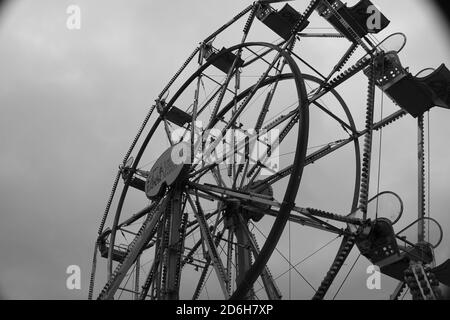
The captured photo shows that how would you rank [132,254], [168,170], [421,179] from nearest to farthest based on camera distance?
[421,179] → [132,254] → [168,170]

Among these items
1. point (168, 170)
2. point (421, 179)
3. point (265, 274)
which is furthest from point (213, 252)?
point (421, 179)

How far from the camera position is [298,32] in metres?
14.1

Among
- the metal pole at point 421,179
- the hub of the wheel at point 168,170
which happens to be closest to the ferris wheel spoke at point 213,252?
the hub of the wheel at point 168,170

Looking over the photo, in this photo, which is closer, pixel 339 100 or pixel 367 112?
pixel 367 112

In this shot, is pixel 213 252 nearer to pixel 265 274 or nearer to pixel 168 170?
pixel 265 274

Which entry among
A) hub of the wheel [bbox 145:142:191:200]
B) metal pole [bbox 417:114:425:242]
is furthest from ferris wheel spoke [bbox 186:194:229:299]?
metal pole [bbox 417:114:425:242]

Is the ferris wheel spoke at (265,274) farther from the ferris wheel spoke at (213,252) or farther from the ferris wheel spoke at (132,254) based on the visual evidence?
the ferris wheel spoke at (132,254)

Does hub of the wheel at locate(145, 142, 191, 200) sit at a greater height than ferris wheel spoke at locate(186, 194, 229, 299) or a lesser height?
greater

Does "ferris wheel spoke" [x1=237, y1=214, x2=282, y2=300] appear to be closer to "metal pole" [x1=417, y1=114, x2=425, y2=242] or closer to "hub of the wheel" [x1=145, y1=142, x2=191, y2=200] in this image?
"hub of the wheel" [x1=145, y1=142, x2=191, y2=200]
